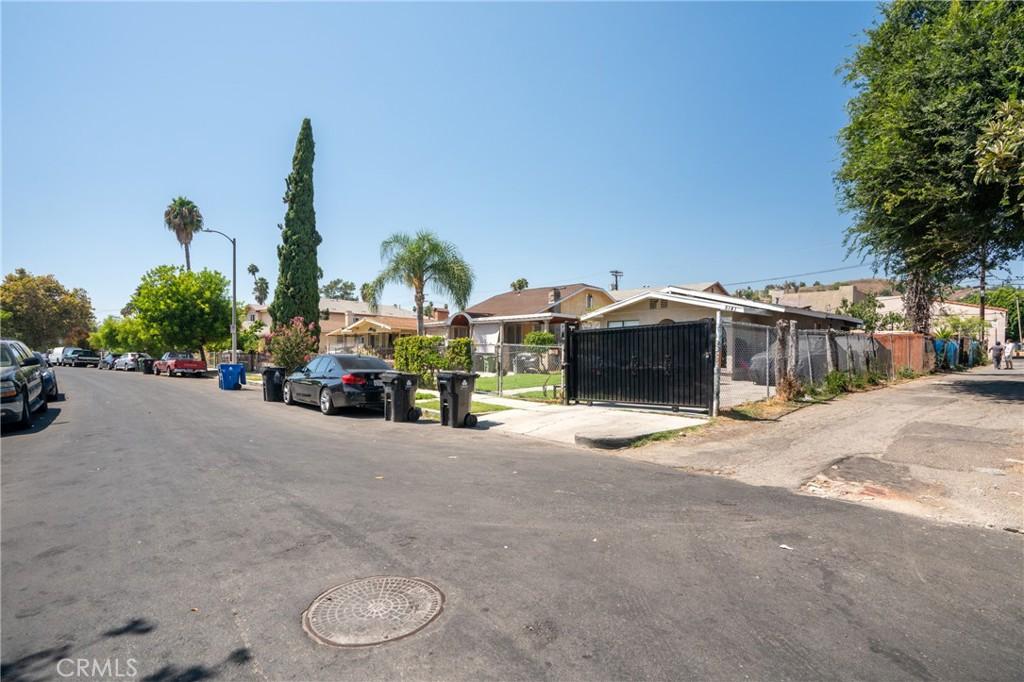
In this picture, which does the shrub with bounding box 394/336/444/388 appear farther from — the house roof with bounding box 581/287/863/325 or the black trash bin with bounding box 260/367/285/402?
the house roof with bounding box 581/287/863/325

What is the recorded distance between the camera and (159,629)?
3061 millimetres

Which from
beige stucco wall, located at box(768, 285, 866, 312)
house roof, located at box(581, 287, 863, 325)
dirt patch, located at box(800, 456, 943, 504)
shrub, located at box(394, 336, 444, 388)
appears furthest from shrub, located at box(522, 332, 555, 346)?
beige stucco wall, located at box(768, 285, 866, 312)

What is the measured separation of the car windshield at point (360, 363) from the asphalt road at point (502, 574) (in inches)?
249

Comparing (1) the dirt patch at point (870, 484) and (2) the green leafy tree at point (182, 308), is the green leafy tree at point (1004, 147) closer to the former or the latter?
(1) the dirt patch at point (870, 484)

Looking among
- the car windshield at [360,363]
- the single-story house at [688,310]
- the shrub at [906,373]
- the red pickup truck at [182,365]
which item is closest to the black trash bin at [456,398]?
the car windshield at [360,363]

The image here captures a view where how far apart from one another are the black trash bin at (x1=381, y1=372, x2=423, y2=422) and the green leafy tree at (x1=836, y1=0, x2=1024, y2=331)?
12.9m

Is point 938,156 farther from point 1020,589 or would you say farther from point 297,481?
point 297,481

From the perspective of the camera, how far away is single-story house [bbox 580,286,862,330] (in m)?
21.3

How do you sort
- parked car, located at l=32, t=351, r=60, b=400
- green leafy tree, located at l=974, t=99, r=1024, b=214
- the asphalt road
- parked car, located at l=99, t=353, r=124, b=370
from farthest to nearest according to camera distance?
1. parked car, located at l=99, t=353, r=124, b=370
2. parked car, located at l=32, t=351, r=60, b=400
3. green leafy tree, located at l=974, t=99, r=1024, b=214
4. the asphalt road

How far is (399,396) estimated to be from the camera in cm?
1195

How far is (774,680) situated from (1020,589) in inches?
96.9

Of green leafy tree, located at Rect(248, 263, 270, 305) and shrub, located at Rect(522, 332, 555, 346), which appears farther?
green leafy tree, located at Rect(248, 263, 270, 305)

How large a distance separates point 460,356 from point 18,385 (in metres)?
11.3

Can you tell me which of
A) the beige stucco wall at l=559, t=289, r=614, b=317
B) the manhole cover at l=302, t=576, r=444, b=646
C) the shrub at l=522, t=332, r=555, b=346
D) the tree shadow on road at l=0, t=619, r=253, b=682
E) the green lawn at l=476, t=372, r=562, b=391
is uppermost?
the beige stucco wall at l=559, t=289, r=614, b=317
